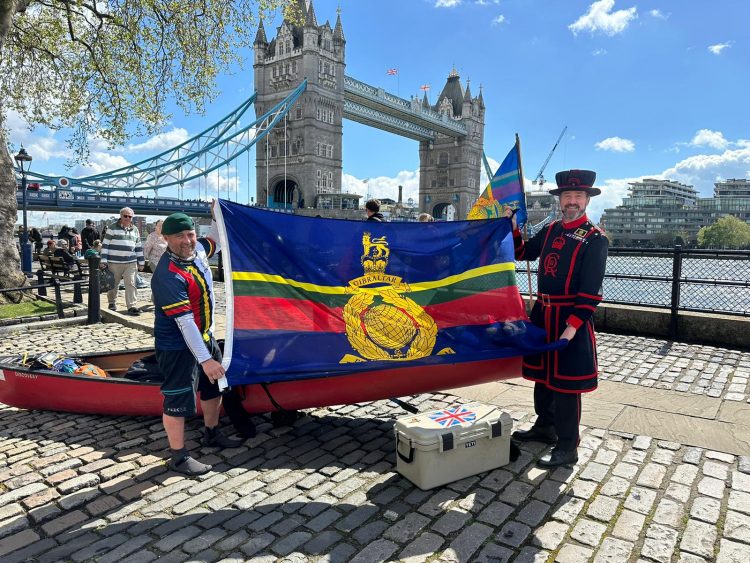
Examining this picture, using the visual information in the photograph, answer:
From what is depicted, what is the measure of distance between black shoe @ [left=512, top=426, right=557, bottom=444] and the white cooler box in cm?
53

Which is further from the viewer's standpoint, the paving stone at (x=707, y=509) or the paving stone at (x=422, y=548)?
the paving stone at (x=707, y=509)

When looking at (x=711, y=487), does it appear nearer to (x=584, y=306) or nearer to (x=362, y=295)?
(x=584, y=306)

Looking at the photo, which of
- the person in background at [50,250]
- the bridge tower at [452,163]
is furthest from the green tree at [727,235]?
the person in background at [50,250]

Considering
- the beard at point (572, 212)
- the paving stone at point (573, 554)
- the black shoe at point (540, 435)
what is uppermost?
the beard at point (572, 212)

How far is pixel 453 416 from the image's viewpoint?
3.66 meters

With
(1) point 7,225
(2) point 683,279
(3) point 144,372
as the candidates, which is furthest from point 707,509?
(1) point 7,225

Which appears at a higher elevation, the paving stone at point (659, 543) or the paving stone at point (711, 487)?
the paving stone at point (711, 487)

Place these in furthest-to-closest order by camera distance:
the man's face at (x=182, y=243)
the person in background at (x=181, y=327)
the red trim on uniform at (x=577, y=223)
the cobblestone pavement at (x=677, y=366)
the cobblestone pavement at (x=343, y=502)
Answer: the cobblestone pavement at (x=677, y=366) → the red trim on uniform at (x=577, y=223) → the man's face at (x=182, y=243) → the person in background at (x=181, y=327) → the cobblestone pavement at (x=343, y=502)

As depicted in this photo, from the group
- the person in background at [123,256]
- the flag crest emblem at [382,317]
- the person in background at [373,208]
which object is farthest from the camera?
the person in background at [123,256]

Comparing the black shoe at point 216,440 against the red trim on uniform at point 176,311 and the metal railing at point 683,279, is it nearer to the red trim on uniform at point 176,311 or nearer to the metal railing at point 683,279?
the red trim on uniform at point 176,311

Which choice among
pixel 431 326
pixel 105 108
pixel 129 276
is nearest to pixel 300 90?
pixel 105 108

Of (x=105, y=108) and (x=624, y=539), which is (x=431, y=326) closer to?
(x=624, y=539)

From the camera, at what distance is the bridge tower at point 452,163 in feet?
402

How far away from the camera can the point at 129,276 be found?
31.4 ft
